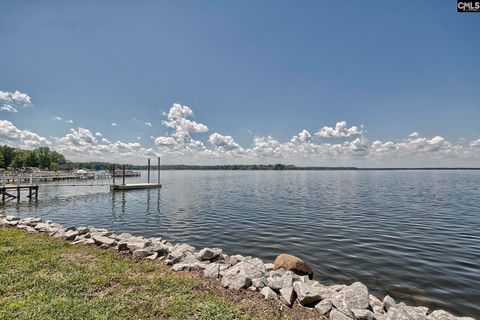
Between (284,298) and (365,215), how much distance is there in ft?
55.3

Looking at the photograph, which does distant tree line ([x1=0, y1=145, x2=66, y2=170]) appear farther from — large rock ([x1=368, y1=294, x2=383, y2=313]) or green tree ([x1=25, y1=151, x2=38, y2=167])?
large rock ([x1=368, y1=294, x2=383, y2=313])

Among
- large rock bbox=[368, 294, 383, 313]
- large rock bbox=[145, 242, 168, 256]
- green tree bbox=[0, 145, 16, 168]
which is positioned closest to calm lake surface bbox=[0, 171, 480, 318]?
large rock bbox=[368, 294, 383, 313]

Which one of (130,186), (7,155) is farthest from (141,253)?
(7,155)

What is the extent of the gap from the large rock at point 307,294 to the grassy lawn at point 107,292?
0.79 m

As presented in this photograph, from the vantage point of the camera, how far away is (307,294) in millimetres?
6039

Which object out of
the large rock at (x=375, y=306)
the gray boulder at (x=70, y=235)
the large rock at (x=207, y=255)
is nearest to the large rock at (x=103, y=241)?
the gray boulder at (x=70, y=235)

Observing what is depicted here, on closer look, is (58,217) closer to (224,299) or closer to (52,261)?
(52,261)

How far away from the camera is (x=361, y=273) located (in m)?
9.55

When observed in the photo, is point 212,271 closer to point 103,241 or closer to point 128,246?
point 128,246

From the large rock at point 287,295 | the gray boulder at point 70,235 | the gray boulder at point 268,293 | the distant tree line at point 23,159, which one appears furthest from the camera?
the distant tree line at point 23,159

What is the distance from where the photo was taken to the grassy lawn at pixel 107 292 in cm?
504

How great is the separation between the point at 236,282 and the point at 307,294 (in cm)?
173

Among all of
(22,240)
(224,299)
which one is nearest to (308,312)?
(224,299)

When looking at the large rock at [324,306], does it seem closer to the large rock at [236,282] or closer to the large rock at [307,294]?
the large rock at [307,294]
